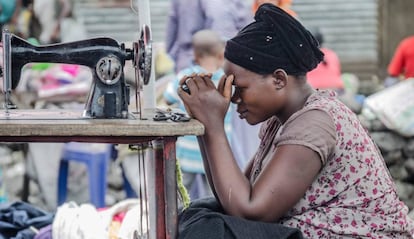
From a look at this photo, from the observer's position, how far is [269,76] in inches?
123

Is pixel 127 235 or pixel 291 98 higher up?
pixel 291 98

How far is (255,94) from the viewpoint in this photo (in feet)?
10.3

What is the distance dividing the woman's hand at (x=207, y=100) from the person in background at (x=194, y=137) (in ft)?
8.30

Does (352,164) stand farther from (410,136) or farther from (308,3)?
(308,3)

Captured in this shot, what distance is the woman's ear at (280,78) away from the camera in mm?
3121

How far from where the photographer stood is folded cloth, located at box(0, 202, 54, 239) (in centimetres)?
408

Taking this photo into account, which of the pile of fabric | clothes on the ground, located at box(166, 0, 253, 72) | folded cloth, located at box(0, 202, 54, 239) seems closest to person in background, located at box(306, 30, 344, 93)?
clothes on the ground, located at box(166, 0, 253, 72)

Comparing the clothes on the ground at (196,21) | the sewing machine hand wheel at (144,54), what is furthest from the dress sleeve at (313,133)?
the clothes on the ground at (196,21)

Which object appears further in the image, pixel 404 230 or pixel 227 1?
pixel 227 1

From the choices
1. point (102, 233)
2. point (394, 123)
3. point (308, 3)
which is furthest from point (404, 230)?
point (308, 3)

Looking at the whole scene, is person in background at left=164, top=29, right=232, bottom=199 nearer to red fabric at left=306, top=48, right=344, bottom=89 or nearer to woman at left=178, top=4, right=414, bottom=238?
red fabric at left=306, top=48, right=344, bottom=89

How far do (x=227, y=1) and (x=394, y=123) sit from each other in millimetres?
1703

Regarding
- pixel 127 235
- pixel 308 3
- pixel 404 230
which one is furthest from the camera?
pixel 308 3

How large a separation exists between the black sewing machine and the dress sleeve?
0.56m
